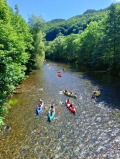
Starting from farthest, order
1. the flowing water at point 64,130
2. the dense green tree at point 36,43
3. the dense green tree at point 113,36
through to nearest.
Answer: the dense green tree at point 36,43, the dense green tree at point 113,36, the flowing water at point 64,130

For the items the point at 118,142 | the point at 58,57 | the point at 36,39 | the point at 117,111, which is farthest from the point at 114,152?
the point at 58,57

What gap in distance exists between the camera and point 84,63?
7950 cm

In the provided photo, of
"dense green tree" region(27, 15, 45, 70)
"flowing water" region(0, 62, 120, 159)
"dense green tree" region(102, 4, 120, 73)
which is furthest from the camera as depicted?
"dense green tree" region(27, 15, 45, 70)

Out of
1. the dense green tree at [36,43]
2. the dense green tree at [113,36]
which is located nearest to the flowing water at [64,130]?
the dense green tree at [113,36]

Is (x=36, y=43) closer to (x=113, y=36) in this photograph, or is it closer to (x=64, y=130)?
(x=113, y=36)

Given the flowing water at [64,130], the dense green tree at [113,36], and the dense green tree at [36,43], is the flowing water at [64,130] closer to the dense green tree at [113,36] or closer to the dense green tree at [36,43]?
the dense green tree at [113,36]

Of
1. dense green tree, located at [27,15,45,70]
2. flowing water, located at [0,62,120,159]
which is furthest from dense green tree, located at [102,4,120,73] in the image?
dense green tree, located at [27,15,45,70]

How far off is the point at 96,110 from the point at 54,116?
6.04m

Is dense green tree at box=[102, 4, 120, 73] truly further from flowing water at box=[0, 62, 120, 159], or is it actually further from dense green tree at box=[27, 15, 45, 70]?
dense green tree at box=[27, 15, 45, 70]

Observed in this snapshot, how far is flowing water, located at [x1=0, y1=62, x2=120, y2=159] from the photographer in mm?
18453

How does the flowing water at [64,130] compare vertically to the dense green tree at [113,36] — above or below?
below

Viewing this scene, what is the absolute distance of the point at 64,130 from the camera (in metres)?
22.7

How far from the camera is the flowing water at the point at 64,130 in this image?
18.5 metres

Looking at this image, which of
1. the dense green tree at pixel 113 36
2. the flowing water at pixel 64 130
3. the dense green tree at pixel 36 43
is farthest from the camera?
the dense green tree at pixel 36 43
